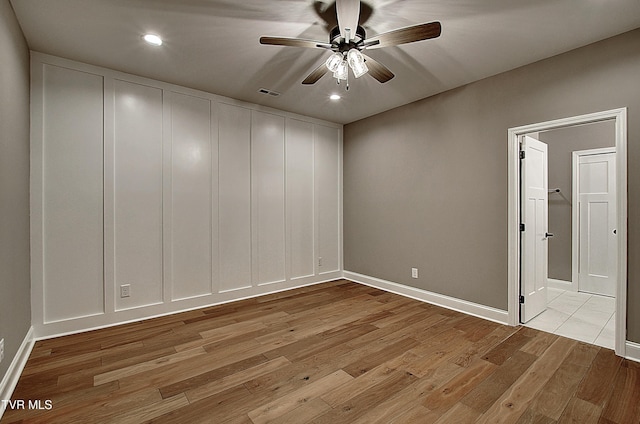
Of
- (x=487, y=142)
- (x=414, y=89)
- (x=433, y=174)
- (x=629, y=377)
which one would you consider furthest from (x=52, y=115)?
(x=629, y=377)

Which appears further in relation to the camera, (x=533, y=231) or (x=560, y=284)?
(x=560, y=284)

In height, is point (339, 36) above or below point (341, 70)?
above

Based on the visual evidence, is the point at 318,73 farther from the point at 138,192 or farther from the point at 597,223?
the point at 597,223

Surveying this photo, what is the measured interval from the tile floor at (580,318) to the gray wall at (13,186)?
451cm

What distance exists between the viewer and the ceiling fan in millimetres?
1942

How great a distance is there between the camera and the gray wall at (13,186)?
1977mm

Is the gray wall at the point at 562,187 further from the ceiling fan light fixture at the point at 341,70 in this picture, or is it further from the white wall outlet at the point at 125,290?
the white wall outlet at the point at 125,290

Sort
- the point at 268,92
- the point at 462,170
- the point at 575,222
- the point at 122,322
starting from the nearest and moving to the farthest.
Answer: the point at 122,322 → the point at 462,170 → the point at 268,92 → the point at 575,222

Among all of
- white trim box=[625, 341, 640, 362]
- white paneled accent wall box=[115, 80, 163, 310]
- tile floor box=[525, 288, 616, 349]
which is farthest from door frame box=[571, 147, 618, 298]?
white paneled accent wall box=[115, 80, 163, 310]

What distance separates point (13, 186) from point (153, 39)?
1.58 metres

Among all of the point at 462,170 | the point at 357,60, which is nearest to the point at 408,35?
the point at 357,60

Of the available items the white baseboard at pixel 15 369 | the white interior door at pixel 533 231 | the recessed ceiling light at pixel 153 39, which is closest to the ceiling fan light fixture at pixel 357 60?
the recessed ceiling light at pixel 153 39

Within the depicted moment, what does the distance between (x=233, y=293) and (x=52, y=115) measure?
8.90ft

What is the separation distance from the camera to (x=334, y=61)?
230 centimetres
